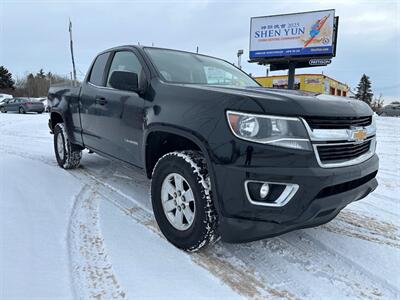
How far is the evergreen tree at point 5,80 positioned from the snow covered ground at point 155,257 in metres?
71.4

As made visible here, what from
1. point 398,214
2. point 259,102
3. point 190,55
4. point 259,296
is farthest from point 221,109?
point 398,214

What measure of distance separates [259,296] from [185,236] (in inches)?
29.4

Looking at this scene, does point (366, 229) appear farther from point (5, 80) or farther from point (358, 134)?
point (5, 80)

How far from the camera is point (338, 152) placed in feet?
8.05

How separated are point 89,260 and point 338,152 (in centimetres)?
201

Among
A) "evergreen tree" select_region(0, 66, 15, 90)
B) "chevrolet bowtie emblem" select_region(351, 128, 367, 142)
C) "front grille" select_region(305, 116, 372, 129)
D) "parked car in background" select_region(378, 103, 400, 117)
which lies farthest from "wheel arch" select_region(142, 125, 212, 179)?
"evergreen tree" select_region(0, 66, 15, 90)

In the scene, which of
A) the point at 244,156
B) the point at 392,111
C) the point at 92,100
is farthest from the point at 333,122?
the point at 392,111

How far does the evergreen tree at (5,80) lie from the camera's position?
64875 millimetres

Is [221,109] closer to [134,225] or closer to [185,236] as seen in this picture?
[185,236]

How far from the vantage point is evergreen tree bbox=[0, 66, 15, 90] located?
6488 cm

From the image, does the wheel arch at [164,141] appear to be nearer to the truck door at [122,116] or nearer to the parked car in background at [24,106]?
the truck door at [122,116]

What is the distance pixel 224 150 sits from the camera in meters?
2.37

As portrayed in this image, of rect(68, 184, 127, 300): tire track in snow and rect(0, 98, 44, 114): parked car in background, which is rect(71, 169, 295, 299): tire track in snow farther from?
rect(0, 98, 44, 114): parked car in background

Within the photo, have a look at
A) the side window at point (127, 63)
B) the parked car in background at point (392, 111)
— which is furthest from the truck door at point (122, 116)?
the parked car in background at point (392, 111)
